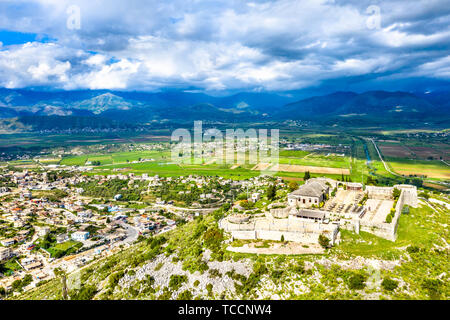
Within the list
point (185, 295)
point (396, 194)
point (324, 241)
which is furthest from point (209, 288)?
point (396, 194)

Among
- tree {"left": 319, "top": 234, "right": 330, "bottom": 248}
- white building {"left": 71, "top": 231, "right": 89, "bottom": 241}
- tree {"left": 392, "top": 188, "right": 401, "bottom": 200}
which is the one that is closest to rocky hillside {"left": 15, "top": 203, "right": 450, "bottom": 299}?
tree {"left": 319, "top": 234, "right": 330, "bottom": 248}

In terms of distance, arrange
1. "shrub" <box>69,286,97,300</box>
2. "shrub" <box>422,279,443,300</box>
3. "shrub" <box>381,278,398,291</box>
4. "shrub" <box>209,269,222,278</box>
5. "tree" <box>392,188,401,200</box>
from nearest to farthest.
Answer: "shrub" <box>422,279,443,300</box>, "shrub" <box>381,278,398,291</box>, "shrub" <box>209,269,222,278</box>, "shrub" <box>69,286,97,300</box>, "tree" <box>392,188,401,200</box>

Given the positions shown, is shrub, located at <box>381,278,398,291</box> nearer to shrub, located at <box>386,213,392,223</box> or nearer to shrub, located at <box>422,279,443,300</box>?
shrub, located at <box>422,279,443,300</box>

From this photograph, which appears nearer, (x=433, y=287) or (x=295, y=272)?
(x=433, y=287)

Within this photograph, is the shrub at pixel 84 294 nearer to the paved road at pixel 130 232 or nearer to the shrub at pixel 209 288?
the shrub at pixel 209 288

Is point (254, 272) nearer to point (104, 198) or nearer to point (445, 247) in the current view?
point (445, 247)

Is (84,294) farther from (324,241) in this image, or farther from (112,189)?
(112,189)
